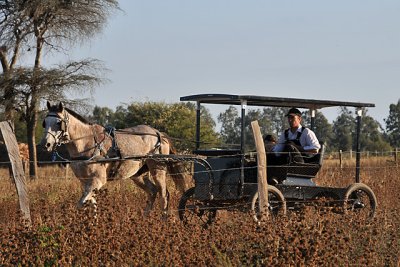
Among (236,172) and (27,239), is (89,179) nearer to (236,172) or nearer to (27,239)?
(236,172)

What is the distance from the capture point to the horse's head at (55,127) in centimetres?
1366

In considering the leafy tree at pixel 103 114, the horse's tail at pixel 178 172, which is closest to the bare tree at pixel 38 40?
the horse's tail at pixel 178 172

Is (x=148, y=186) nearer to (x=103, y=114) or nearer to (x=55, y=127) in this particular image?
(x=55, y=127)

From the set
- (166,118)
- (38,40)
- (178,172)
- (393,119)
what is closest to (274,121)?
(393,119)

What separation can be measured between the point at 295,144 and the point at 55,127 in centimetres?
369

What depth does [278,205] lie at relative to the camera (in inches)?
470

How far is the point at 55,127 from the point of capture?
13820 millimetres

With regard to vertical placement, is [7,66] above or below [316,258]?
above

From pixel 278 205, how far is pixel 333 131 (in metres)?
98.7

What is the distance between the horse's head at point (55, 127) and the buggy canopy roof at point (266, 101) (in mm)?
1955

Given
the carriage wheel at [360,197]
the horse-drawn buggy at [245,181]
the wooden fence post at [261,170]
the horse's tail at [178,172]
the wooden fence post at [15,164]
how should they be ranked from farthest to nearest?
the horse's tail at [178,172], the carriage wheel at [360,197], the horse-drawn buggy at [245,181], the wooden fence post at [15,164], the wooden fence post at [261,170]

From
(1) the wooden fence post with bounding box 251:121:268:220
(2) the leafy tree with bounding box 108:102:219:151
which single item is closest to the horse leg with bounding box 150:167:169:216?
(1) the wooden fence post with bounding box 251:121:268:220

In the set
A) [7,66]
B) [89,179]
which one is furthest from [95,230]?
[7,66]

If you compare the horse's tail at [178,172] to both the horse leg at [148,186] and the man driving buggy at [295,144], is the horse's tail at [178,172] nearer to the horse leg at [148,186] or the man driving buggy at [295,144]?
the horse leg at [148,186]
